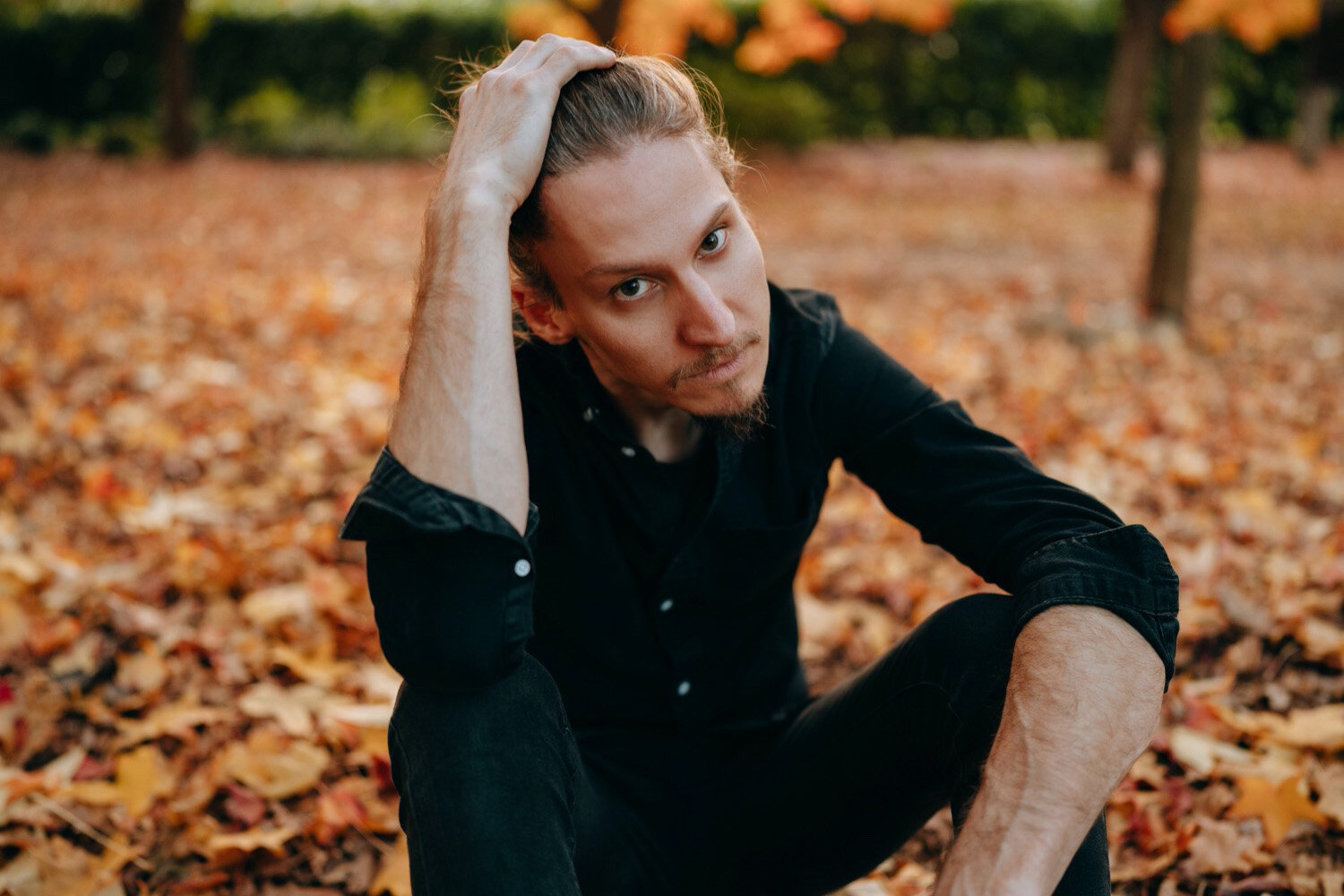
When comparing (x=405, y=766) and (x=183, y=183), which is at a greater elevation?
(x=405, y=766)

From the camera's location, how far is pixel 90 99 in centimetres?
1645

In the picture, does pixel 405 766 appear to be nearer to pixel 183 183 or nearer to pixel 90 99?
pixel 183 183

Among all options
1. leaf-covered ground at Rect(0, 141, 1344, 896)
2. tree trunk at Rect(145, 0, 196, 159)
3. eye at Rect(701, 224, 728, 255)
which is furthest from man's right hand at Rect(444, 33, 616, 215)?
tree trunk at Rect(145, 0, 196, 159)

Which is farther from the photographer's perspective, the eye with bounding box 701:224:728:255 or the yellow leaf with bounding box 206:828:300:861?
the yellow leaf with bounding box 206:828:300:861

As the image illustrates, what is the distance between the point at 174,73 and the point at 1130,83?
39.2 feet

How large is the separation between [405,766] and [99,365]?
4.28m

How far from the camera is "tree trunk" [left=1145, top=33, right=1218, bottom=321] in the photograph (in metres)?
5.53

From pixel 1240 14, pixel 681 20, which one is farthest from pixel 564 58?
pixel 681 20

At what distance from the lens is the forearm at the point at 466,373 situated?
148 cm

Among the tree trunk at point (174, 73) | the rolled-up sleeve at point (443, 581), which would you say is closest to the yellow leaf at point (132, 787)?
the rolled-up sleeve at point (443, 581)

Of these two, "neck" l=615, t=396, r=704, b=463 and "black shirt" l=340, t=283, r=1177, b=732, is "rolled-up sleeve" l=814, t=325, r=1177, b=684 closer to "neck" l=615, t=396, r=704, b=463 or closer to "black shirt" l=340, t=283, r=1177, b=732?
"black shirt" l=340, t=283, r=1177, b=732

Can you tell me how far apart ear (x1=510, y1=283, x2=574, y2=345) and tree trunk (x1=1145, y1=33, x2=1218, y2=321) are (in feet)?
16.3

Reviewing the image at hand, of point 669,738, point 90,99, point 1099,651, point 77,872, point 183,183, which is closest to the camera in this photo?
point 1099,651

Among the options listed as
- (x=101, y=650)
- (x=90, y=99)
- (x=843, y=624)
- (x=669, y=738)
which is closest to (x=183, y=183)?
(x=90, y=99)
